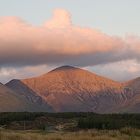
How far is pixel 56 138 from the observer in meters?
49.1

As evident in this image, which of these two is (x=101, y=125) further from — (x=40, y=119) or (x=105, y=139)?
(x=105, y=139)

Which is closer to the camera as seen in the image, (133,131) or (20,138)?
(20,138)

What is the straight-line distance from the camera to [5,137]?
44.8m

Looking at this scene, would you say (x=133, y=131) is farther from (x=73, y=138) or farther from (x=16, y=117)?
(x=16, y=117)

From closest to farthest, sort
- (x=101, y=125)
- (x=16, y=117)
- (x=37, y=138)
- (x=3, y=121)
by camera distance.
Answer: (x=37, y=138), (x=101, y=125), (x=3, y=121), (x=16, y=117)

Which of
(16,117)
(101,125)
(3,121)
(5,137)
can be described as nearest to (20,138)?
(5,137)

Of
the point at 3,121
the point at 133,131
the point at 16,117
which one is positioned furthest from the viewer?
the point at 16,117

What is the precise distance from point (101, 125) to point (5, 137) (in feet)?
145

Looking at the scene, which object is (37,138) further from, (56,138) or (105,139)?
(105,139)

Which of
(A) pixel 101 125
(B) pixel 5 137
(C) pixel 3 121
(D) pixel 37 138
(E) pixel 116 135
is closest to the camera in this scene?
(B) pixel 5 137

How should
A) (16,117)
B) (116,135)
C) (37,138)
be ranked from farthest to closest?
1. (16,117)
2. (116,135)
3. (37,138)

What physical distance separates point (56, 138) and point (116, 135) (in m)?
11.7

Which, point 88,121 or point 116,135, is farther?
point 88,121

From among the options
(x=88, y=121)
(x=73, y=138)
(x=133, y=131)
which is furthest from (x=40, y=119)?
(x=73, y=138)
